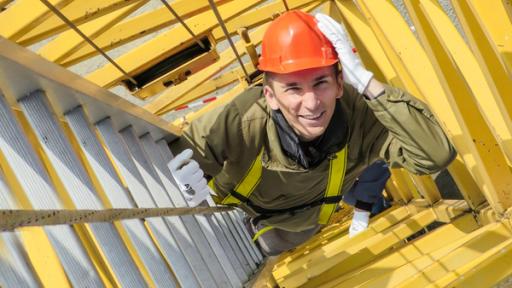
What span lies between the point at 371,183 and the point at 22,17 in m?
3.38

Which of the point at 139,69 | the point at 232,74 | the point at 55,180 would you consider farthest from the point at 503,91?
the point at 232,74

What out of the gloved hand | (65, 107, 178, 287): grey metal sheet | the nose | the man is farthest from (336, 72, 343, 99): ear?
(65, 107, 178, 287): grey metal sheet

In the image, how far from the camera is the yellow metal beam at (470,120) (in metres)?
3.86

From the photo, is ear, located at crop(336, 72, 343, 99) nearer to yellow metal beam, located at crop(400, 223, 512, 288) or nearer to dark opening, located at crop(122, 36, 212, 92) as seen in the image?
yellow metal beam, located at crop(400, 223, 512, 288)

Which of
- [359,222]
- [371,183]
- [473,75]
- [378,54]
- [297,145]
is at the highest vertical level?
[378,54]

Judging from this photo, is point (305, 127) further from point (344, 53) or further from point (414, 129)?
point (414, 129)

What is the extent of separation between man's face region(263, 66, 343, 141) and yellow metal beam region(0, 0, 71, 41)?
135cm

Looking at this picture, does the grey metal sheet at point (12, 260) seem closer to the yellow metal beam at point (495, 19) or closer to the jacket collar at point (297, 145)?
the jacket collar at point (297, 145)

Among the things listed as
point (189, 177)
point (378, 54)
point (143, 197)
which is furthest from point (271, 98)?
point (378, 54)

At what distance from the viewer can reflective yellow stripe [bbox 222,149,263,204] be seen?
13.4 feet

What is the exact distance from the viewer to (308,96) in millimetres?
3539

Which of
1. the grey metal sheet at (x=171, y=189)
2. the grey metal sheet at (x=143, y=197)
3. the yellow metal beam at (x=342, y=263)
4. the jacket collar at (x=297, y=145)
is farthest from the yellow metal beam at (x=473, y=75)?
the grey metal sheet at (x=143, y=197)

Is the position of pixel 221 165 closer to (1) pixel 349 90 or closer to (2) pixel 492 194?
(1) pixel 349 90

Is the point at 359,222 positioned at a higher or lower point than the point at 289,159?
lower
